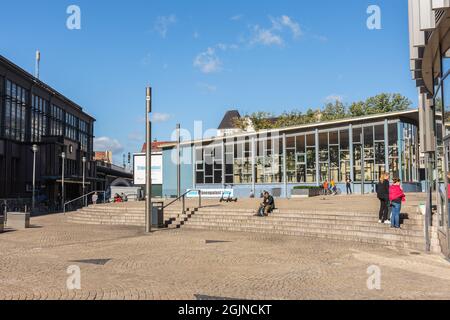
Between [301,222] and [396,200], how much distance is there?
168 inches

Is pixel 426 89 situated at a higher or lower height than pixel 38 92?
lower

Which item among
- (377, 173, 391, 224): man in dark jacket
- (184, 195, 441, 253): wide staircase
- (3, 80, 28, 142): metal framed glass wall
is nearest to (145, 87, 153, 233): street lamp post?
(184, 195, 441, 253): wide staircase

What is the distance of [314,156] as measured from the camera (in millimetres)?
40875

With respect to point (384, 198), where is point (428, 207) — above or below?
below

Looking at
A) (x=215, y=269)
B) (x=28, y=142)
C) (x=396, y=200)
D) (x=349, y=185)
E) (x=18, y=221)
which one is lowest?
(x=215, y=269)

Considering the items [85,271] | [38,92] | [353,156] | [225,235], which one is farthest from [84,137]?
[85,271]

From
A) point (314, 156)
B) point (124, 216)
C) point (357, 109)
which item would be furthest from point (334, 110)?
point (124, 216)

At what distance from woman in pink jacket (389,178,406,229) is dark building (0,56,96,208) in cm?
3095

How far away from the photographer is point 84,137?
7819cm

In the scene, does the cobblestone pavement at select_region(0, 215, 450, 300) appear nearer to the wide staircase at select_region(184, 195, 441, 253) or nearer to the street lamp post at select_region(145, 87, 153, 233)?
the wide staircase at select_region(184, 195, 441, 253)

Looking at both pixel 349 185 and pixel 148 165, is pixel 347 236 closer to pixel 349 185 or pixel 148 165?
pixel 148 165

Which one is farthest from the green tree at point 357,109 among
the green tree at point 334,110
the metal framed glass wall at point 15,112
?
the metal framed glass wall at point 15,112
